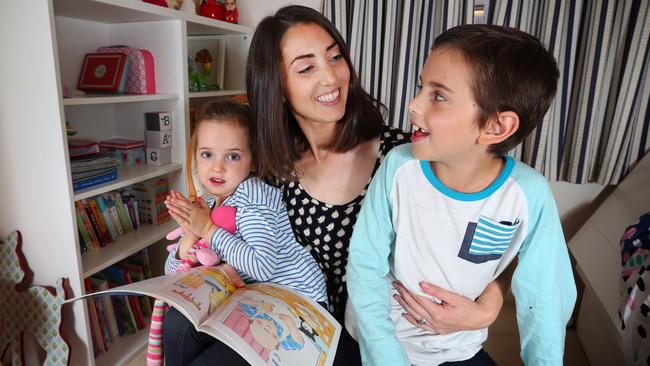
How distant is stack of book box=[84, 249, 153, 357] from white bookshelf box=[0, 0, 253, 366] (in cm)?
A: 5

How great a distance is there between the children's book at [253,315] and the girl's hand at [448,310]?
0.72 feet

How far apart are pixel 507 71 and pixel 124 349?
1.88 meters

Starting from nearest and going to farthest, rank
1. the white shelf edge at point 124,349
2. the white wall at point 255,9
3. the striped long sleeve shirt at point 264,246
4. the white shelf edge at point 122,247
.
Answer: the striped long sleeve shirt at point 264,246 → the white shelf edge at point 122,247 → the white shelf edge at point 124,349 → the white wall at point 255,9

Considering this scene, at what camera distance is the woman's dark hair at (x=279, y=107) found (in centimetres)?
108

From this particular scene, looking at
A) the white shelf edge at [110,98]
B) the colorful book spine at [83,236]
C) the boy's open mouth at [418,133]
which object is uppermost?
the white shelf edge at [110,98]

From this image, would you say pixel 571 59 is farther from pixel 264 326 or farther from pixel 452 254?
pixel 264 326

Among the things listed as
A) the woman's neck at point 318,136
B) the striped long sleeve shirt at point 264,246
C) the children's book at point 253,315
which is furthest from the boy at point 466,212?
the woman's neck at point 318,136

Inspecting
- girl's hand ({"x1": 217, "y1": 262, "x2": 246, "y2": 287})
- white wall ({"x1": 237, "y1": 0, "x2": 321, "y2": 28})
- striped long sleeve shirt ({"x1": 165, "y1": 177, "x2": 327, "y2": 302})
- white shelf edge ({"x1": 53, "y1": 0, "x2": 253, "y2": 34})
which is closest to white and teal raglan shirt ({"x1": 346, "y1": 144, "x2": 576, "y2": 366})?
striped long sleeve shirt ({"x1": 165, "y1": 177, "x2": 327, "y2": 302})

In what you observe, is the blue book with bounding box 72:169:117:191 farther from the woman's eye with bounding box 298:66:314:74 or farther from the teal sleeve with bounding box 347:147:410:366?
the teal sleeve with bounding box 347:147:410:366

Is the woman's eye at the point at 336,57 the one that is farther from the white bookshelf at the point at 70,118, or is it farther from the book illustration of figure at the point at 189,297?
the white bookshelf at the point at 70,118

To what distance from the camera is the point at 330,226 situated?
1129 mm

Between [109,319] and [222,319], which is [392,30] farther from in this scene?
[109,319]

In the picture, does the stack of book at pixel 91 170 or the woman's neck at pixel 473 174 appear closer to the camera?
the woman's neck at pixel 473 174

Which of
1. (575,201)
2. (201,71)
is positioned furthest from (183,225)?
(575,201)
